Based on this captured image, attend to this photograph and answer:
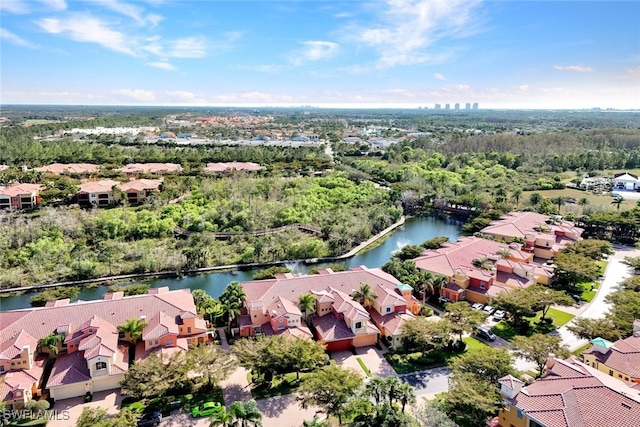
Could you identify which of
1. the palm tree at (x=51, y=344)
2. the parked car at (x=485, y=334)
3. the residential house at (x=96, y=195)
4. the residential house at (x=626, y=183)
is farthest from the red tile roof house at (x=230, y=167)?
the residential house at (x=626, y=183)

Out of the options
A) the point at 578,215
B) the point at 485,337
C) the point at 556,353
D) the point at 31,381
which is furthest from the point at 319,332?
the point at 578,215

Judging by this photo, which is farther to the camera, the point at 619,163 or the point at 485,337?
the point at 619,163

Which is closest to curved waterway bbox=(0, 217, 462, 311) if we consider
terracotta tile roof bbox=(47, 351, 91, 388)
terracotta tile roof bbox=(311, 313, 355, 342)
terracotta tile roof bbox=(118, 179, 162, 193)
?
terracotta tile roof bbox=(311, 313, 355, 342)

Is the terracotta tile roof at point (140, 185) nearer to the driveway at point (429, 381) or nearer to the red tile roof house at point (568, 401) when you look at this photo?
the driveway at point (429, 381)

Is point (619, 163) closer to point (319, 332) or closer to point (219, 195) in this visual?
point (219, 195)

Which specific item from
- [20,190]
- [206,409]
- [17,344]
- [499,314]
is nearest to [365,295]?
[499,314]

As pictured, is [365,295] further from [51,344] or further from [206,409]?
[51,344]
